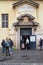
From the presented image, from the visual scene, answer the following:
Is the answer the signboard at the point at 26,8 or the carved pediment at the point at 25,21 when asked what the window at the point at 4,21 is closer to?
the carved pediment at the point at 25,21

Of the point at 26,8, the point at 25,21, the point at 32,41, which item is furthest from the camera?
the point at 26,8

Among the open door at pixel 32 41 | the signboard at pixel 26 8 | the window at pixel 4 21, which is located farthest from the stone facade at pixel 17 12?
the open door at pixel 32 41

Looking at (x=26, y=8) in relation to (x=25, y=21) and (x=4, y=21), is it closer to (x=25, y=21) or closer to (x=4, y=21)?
(x=25, y=21)

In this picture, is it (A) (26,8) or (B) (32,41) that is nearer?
(B) (32,41)

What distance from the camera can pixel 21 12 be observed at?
3822 cm

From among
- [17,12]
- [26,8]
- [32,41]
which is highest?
[26,8]

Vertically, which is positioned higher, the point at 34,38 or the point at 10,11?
the point at 10,11

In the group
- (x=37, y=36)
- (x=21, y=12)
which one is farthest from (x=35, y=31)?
(x=21, y=12)

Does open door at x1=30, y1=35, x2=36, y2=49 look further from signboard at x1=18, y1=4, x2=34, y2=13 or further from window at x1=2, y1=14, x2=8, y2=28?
window at x1=2, y1=14, x2=8, y2=28

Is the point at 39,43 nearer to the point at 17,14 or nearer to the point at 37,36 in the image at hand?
the point at 37,36

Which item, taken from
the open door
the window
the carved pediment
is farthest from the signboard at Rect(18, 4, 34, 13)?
the open door

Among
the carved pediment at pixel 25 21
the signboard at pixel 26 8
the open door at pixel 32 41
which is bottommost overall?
the open door at pixel 32 41

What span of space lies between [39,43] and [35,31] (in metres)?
1.64

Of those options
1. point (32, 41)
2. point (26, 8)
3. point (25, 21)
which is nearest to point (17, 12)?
point (26, 8)
